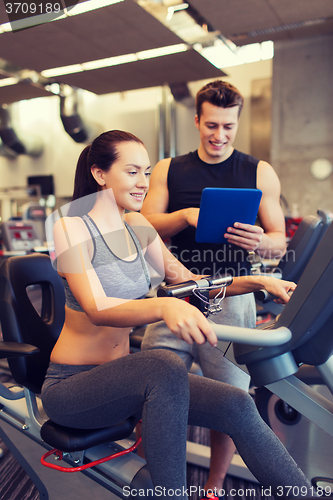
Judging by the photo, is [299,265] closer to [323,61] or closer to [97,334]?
[97,334]

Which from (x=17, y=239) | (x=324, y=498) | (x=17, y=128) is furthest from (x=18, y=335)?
(x=17, y=128)

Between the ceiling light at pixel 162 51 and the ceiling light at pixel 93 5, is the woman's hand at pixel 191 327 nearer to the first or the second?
the ceiling light at pixel 93 5

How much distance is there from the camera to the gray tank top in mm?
1083

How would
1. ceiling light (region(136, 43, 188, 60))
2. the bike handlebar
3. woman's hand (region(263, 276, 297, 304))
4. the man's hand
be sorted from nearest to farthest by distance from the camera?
the bike handlebar → woman's hand (region(263, 276, 297, 304)) → the man's hand → ceiling light (region(136, 43, 188, 60))

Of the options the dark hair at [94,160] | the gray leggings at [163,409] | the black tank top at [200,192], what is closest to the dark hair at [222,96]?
the black tank top at [200,192]

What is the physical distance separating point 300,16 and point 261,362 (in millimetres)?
5543

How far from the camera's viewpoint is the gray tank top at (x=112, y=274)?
3.55 feet

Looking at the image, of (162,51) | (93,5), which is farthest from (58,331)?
(162,51)

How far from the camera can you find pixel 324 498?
0.81 m

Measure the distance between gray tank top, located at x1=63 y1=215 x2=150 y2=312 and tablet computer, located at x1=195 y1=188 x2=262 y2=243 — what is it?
0.75 ft

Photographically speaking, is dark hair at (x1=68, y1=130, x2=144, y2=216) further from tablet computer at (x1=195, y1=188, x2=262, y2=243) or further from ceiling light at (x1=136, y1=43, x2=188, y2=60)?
ceiling light at (x1=136, y1=43, x2=188, y2=60)

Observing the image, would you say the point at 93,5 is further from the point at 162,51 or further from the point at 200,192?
the point at 200,192

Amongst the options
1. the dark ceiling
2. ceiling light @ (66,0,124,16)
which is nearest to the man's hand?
the dark ceiling

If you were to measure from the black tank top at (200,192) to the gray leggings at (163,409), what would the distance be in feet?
1.67
